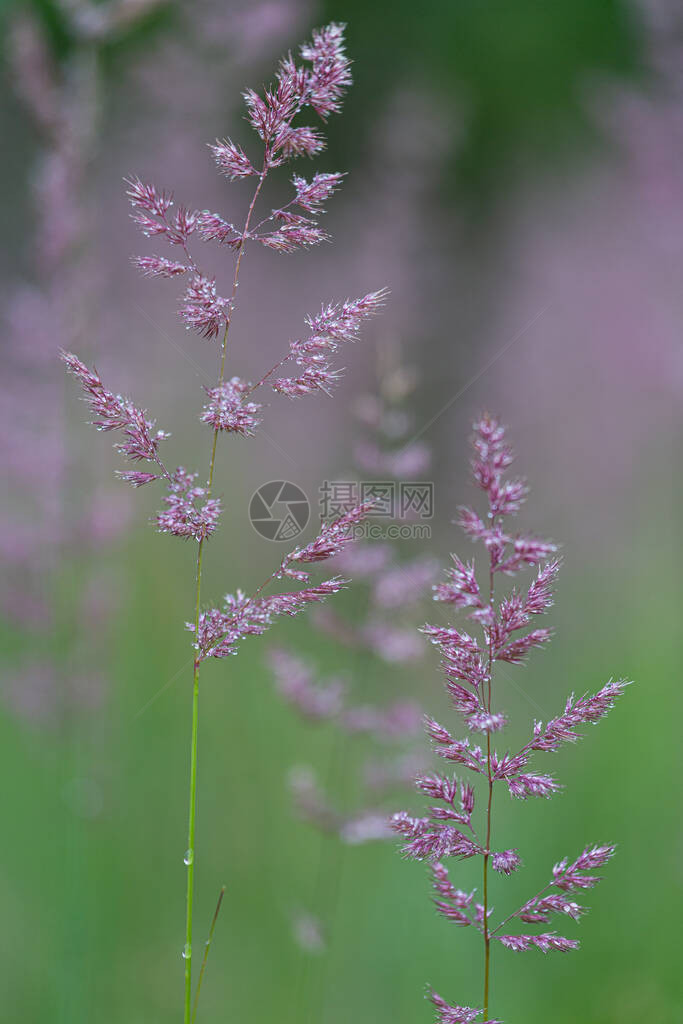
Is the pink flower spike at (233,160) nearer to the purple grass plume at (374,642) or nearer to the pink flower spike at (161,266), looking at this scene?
the pink flower spike at (161,266)

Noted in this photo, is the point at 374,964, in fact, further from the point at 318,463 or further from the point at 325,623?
the point at 318,463

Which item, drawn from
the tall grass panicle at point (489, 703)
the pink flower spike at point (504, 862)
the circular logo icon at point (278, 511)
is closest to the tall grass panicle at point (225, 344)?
the tall grass panicle at point (489, 703)

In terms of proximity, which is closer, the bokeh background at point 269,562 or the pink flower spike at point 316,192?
the pink flower spike at point 316,192

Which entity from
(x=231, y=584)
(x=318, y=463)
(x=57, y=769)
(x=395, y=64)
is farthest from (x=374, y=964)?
(x=395, y=64)

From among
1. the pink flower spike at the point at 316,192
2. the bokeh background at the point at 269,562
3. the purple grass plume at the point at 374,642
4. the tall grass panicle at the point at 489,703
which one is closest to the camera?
the tall grass panicle at the point at 489,703

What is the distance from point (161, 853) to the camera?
2.89 m

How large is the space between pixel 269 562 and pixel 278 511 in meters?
1.05

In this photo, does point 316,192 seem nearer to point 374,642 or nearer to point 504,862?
point 504,862

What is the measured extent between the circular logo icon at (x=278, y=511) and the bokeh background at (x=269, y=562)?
20 cm

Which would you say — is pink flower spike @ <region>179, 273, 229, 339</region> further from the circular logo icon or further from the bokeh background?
the circular logo icon

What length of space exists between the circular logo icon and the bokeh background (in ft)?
0.66

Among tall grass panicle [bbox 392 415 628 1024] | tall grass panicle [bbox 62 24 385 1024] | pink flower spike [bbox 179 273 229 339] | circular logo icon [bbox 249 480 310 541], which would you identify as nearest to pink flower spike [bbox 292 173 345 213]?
tall grass panicle [bbox 62 24 385 1024]

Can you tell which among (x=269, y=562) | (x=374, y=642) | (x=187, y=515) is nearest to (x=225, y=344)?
(x=187, y=515)

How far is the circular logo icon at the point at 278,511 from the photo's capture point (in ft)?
9.84
